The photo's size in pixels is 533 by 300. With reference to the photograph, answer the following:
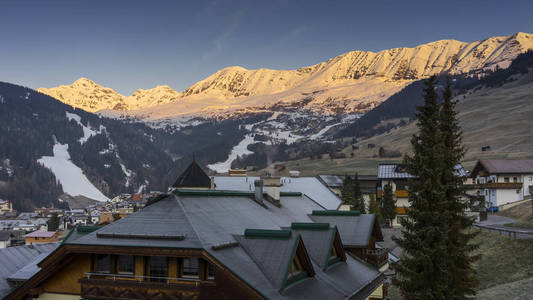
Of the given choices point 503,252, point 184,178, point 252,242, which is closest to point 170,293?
point 252,242

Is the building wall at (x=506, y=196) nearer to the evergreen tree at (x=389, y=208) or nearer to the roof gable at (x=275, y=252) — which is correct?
the evergreen tree at (x=389, y=208)

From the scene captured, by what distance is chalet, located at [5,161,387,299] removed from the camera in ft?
65.8

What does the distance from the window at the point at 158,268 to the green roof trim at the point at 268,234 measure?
3.47 meters

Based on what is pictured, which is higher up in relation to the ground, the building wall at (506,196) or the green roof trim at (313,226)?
the green roof trim at (313,226)

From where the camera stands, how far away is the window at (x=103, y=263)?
2277 centimetres

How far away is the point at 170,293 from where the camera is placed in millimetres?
20875

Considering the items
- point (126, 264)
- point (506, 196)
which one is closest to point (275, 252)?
point (126, 264)

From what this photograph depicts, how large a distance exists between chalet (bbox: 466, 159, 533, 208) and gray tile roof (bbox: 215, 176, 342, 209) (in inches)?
1235

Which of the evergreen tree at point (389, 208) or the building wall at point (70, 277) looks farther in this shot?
the evergreen tree at point (389, 208)


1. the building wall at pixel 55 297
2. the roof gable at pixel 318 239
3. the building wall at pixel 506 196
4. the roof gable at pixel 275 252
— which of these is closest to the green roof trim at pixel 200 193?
the roof gable at pixel 275 252

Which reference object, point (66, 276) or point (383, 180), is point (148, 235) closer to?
point (66, 276)

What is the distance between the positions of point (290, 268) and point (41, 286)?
38.8 feet

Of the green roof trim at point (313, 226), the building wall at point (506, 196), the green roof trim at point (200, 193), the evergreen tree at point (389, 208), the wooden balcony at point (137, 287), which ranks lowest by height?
the evergreen tree at point (389, 208)

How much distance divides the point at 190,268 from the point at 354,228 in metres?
14.3
